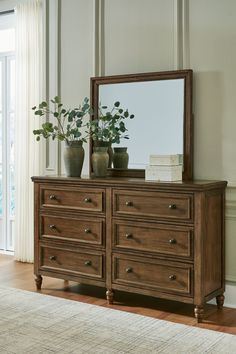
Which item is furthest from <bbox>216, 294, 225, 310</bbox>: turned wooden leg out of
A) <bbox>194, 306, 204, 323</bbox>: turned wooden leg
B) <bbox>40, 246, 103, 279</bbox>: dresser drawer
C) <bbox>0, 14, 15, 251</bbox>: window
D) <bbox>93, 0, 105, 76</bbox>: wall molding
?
<bbox>0, 14, 15, 251</bbox>: window

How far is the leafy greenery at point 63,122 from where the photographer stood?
4325 mm

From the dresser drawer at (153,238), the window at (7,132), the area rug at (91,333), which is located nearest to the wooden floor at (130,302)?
the area rug at (91,333)

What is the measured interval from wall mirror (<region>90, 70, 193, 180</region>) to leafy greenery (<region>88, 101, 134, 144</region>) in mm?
42

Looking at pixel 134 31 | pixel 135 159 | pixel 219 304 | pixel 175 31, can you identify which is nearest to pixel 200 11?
pixel 175 31

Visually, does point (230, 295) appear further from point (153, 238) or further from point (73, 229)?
point (73, 229)

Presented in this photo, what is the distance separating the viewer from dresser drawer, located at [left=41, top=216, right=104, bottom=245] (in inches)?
159

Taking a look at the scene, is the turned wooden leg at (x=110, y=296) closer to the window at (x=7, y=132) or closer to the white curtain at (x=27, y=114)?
the white curtain at (x=27, y=114)

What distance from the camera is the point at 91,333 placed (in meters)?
3.33

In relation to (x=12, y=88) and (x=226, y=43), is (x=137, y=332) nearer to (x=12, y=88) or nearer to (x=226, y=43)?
(x=226, y=43)

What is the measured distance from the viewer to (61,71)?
4840mm

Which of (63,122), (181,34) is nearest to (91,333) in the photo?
(63,122)

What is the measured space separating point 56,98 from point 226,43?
1.45 metres

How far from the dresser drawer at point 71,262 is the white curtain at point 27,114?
998mm

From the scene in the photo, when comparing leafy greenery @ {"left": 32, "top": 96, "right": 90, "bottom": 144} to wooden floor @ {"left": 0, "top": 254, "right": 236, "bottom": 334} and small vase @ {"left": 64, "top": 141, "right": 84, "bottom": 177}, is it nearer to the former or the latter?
small vase @ {"left": 64, "top": 141, "right": 84, "bottom": 177}
